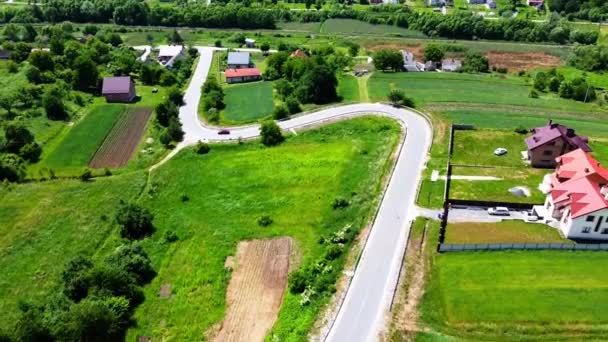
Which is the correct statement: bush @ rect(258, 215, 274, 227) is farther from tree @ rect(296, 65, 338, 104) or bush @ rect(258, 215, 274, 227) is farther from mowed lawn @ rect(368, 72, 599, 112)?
mowed lawn @ rect(368, 72, 599, 112)

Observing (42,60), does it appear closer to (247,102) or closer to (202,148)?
(247,102)

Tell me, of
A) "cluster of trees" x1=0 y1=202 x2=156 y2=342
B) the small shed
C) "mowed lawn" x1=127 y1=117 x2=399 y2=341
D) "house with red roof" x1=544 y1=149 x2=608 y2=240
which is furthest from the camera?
the small shed

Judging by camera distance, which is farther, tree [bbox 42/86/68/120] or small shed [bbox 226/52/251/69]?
small shed [bbox 226/52/251/69]

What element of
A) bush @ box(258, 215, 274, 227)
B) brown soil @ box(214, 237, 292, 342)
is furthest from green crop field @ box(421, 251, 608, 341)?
bush @ box(258, 215, 274, 227)

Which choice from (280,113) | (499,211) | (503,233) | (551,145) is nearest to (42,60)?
(280,113)

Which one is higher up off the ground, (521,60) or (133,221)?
(521,60)

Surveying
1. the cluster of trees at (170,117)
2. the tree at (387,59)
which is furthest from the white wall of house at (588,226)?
the tree at (387,59)

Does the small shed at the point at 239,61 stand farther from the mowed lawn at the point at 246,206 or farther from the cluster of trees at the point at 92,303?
the cluster of trees at the point at 92,303
